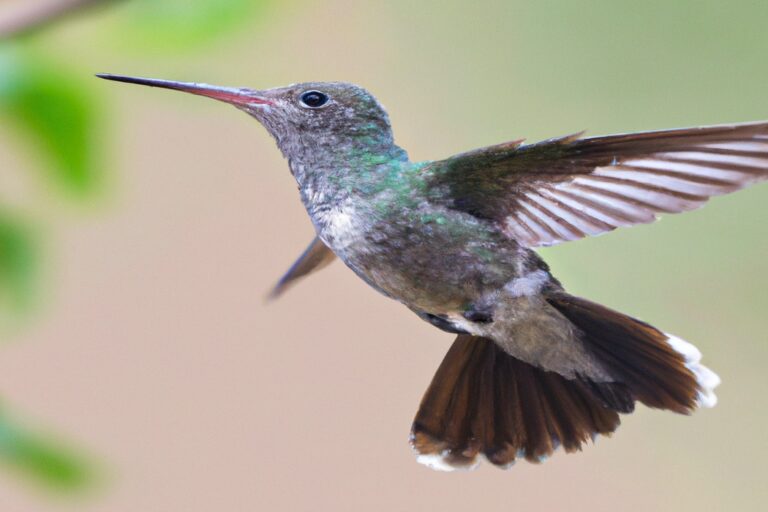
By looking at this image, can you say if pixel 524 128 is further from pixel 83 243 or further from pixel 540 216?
pixel 540 216

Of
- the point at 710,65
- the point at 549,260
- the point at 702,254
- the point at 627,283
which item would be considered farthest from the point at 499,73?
the point at 549,260

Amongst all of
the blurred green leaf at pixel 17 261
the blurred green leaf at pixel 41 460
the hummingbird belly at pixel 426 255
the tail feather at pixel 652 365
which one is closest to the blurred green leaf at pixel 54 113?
the blurred green leaf at pixel 17 261

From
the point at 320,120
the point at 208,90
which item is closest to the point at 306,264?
the point at 320,120

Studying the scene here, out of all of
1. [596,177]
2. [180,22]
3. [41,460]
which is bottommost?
[41,460]

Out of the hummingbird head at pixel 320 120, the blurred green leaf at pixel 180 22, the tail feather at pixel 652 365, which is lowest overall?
the tail feather at pixel 652 365

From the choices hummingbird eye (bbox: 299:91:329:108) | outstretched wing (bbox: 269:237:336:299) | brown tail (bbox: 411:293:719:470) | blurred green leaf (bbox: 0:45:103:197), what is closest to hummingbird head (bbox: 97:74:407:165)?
hummingbird eye (bbox: 299:91:329:108)

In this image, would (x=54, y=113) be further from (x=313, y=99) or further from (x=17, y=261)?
(x=313, y=99)

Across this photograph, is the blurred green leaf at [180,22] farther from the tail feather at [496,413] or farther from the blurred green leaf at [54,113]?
the tail feather at [496,413]
